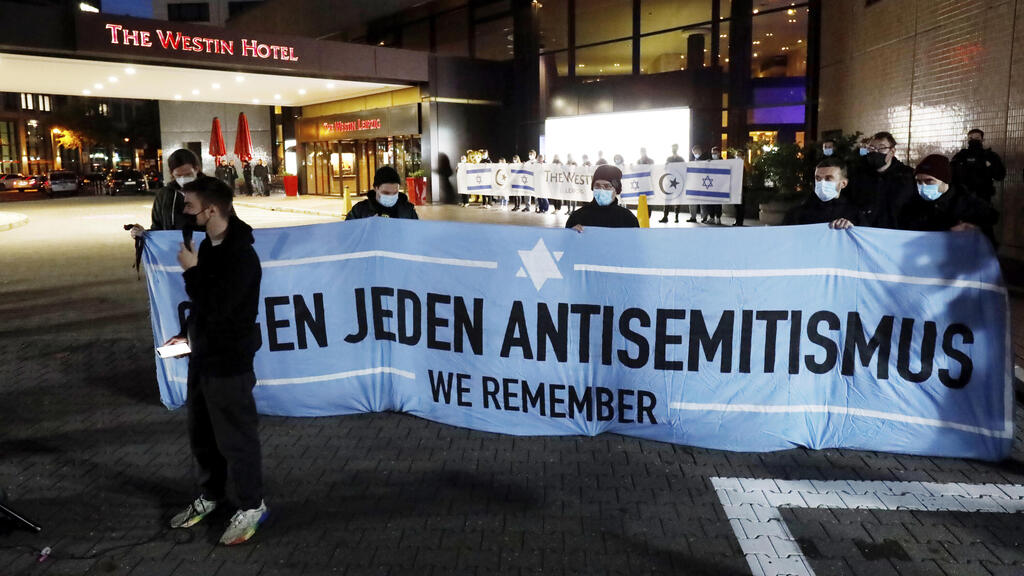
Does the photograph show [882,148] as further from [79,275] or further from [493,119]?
[493,119]

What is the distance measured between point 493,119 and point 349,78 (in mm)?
6460

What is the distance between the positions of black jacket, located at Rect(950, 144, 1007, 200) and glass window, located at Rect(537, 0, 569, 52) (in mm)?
20391

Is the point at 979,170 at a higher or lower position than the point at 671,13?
lower

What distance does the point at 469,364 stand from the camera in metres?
5.88

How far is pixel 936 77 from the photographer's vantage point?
1475 cm

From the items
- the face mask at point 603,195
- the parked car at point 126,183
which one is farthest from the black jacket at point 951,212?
the parked car at point 126,183

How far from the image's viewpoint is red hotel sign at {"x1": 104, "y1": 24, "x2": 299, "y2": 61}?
22609 mm

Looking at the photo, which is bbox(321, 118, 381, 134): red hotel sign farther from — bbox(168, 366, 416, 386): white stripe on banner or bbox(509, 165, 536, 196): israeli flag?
bbox(168, 366, 416, 386): white stripe on banner

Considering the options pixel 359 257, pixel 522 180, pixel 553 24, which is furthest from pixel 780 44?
pixel 359 257

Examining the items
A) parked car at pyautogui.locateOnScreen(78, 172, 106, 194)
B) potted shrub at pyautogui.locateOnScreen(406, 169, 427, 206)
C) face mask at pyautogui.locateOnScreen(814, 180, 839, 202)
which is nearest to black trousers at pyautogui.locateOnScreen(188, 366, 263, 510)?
face mask at pyautogui.locateOnScreen(814, 180, 839, 202)

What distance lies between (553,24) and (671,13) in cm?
563

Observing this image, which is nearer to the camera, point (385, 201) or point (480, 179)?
point (385, 201)

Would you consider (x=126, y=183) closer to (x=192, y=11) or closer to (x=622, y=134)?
(x=192, y=11)

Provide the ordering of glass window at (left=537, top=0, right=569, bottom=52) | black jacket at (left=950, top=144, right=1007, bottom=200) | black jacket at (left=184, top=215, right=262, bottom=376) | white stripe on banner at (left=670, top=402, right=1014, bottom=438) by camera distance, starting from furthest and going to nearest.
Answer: glass window at (left=537, top=0, right=569, bottom=52) < black jacket at (left=950, top=144, right=1007, bottom=200) < white stripe on banner at (left=670, top=402, right=1014, bottom=438) < black jacket at (left=184, top=215, right=262, bottom=376)
